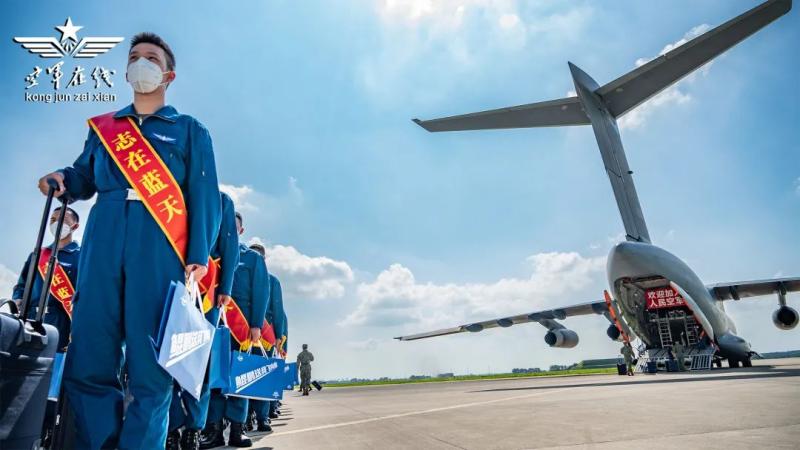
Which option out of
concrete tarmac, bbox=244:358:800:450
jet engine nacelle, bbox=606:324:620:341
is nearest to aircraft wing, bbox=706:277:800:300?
jet engine nacelle, bbox=606:324:620:341

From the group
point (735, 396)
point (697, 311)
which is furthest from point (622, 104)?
point (735, 396)

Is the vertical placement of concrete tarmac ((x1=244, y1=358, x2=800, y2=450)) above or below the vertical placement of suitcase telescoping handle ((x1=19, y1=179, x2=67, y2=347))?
below

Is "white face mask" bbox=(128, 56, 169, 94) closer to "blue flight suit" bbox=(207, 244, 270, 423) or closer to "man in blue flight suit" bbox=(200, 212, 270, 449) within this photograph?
"man in blue flight suit" bbox=(200, 212, 270, 449)

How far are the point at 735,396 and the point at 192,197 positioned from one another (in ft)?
19.4

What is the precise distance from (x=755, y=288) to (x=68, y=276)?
2575 centimetres

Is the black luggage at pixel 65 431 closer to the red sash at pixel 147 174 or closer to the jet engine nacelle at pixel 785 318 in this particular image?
the red sash at pixel 147 174

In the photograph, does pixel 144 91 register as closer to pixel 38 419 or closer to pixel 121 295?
pixel 121 295

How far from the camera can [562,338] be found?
67.2ft

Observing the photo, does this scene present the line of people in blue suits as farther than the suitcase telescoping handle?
Yes

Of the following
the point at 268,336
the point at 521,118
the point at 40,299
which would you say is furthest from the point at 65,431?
the point at 521,118

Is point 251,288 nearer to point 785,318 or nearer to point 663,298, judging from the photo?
point 663,298

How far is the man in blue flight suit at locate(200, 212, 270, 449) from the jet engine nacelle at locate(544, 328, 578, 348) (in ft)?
57.5

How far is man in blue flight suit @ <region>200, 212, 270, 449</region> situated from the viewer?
14.9 ft

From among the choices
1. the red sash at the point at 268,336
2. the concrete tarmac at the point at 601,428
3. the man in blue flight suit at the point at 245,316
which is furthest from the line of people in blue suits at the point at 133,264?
the red sash at the point at 268,336
